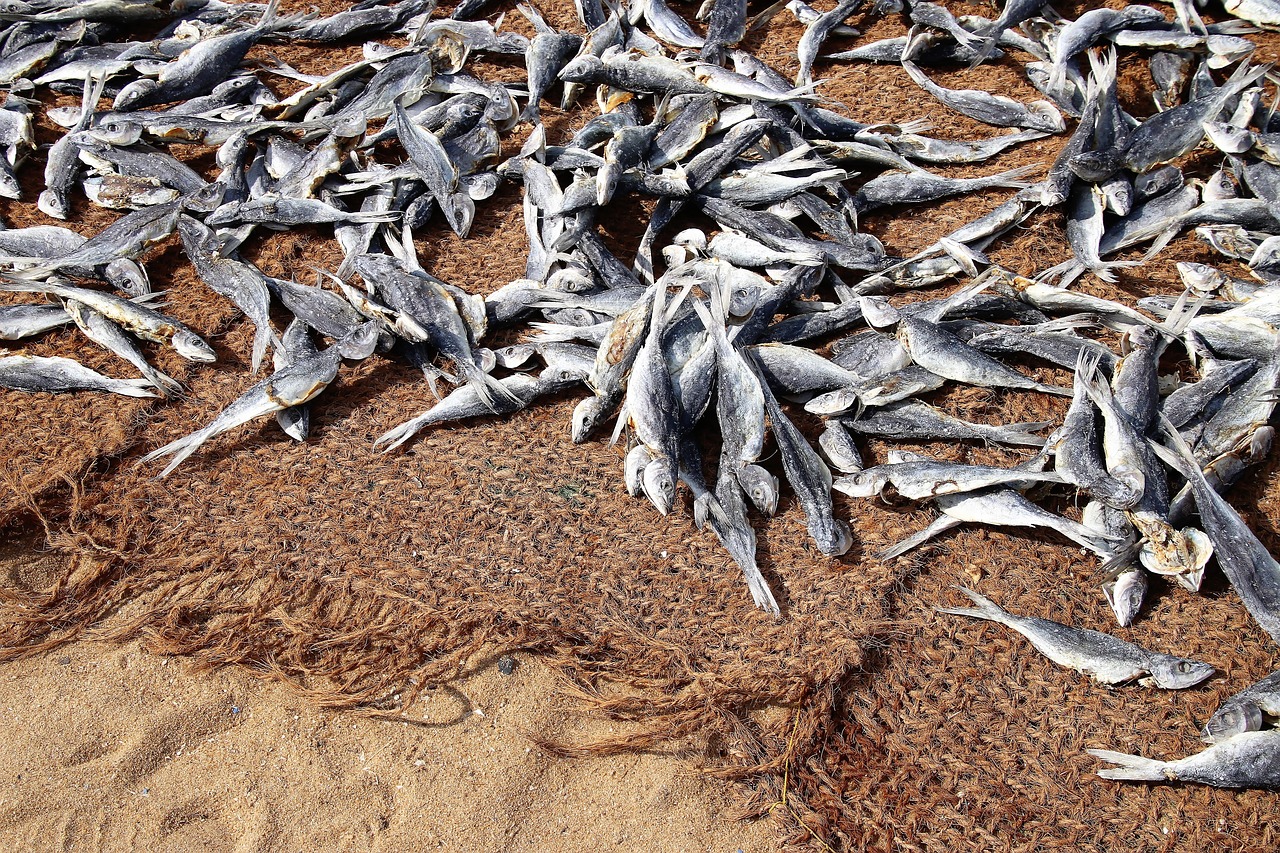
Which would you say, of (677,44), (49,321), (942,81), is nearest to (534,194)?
(677,44)

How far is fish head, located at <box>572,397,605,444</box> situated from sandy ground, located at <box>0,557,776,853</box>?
2.47ft

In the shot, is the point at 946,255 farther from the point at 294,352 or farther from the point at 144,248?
the point at 144,248

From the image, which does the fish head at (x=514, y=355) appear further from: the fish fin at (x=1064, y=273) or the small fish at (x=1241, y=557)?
the small fish at (x=1241, y=557)

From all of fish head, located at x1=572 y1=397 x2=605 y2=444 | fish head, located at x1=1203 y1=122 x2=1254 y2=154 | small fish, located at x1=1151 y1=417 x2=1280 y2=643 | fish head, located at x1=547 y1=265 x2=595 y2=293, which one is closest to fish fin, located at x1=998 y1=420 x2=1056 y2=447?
small fish, located at x1=1151 y1=417 x2=1280 y2=643

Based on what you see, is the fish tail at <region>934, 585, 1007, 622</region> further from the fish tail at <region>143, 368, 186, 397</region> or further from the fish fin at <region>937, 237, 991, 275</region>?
the fish tail at <region>143, 368, 186, 397</region>

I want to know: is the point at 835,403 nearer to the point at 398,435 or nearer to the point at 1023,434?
the point at 1023,434

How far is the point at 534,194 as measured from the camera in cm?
332

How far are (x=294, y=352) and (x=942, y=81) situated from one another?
3154 mm

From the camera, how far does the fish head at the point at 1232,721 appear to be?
2184 millimetres

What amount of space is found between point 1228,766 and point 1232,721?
120 mm

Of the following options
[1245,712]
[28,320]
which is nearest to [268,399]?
[28,320]

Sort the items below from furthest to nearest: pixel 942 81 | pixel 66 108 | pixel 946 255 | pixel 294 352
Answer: pixel 942 81
pixel 66 108
pixel 946 255
pixel 294 352

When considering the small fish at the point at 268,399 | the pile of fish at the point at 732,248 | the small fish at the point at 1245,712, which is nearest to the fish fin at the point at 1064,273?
the pile of fish at the point at 732,248

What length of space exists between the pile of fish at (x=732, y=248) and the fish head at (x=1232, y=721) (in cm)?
1
